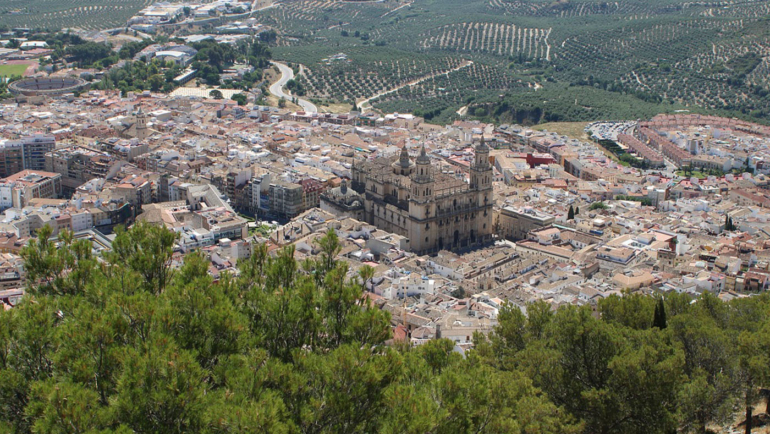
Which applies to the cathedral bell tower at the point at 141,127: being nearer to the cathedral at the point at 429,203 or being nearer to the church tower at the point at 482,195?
the cathedral at the point at 429,203

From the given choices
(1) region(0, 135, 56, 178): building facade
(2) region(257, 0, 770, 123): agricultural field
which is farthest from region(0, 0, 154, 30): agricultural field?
(1) region(0, 135, 56, 178): building facade

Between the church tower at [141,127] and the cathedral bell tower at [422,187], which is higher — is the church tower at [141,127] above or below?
below

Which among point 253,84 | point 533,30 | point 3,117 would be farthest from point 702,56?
point 3,117

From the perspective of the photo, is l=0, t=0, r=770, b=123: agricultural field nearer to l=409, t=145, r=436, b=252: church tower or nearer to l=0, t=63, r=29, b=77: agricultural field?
l=0, t=63, r=29, b=77: agricultural field

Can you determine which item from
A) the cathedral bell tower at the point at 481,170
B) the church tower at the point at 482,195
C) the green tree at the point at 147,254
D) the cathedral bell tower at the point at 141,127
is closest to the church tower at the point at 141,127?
the cathedral bell tower at the point at 141,127

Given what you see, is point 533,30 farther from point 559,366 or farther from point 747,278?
point 559,366

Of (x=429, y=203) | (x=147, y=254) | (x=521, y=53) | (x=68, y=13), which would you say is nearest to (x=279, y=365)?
(x=147, y=254)

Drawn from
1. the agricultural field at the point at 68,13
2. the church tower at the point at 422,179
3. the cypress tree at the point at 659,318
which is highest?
the cypress tree at the point at 659,318
